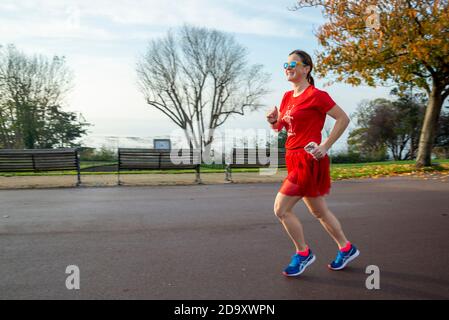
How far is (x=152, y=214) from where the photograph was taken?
21.2 ft

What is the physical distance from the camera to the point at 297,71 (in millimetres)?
3354

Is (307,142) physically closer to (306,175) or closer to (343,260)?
(306,175)

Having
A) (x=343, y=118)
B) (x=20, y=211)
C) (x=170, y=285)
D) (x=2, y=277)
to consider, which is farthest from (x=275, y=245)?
(x=20, y=211)

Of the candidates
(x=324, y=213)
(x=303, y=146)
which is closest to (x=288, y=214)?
(x=324, y=213)

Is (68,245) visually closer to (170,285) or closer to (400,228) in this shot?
(170,285)

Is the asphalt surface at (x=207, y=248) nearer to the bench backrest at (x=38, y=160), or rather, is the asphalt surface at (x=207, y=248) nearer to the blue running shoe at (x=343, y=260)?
the blue running shoe at (x=343, y=260)

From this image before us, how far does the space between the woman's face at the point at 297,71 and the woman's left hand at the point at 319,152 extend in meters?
0.69

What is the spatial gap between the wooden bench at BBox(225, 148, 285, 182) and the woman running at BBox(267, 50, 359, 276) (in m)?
8.67

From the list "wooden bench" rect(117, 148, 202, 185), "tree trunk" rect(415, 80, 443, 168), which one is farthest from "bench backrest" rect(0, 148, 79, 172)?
"tree trunk" rect(415, 80, 443, 168)

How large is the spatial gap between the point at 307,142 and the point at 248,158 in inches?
368

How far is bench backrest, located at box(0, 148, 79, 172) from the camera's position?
Answer: 11.2 m

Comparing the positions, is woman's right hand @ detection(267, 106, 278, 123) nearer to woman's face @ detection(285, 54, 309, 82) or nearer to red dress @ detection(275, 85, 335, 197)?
red dress @ detection(275, 85, 335, 197)

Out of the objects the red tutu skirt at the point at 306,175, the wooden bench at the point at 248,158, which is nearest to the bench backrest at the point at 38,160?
the wooden bench at the point at 248,158

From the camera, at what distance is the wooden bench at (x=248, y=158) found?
40.5 ft
